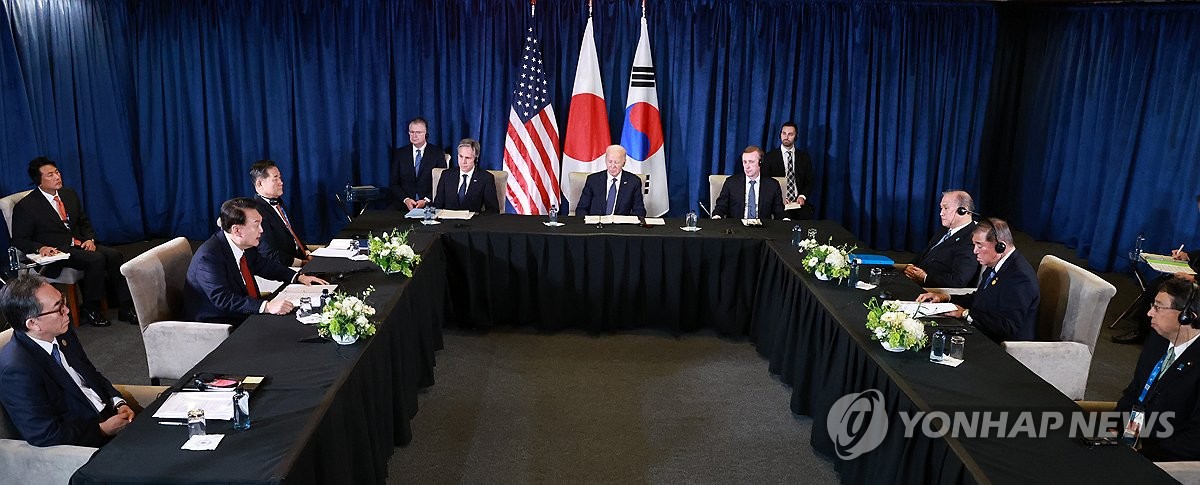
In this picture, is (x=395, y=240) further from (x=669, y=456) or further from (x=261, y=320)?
(x=669, y=456)

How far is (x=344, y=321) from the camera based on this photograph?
366 centimetres

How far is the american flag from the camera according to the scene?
8180 millimetres

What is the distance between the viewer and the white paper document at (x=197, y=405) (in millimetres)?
2943

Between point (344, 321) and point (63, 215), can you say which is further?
point (63, 215)

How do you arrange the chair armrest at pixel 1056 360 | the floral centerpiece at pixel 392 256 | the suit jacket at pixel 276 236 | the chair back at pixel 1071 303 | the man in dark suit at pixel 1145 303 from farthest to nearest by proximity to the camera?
the man in dark suit at pixel 1145 303
the suit jacket at pixel 276 236
the floral centerpiece at pixel 392 256
the chair back at pixel 1071 303
the chair armrest at pixel 1056 360

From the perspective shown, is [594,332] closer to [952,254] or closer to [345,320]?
[952,254]

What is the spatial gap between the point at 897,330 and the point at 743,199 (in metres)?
3.43

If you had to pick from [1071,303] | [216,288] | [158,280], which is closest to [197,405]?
[216,288]

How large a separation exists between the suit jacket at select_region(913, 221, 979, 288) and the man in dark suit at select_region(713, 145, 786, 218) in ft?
4.97

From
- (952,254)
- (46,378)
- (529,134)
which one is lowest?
(46,378)

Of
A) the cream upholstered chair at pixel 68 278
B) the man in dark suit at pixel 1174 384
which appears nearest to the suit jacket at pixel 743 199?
the man in dark suit at pixel 1174 384

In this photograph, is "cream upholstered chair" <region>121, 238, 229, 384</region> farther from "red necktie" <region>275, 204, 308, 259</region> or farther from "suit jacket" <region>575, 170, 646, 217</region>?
"suit jacket" <region>575, 170, 646, 217</region>

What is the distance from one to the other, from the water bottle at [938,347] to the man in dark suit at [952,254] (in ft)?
5.84

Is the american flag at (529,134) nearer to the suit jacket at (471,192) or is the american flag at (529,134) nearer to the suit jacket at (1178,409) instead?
the suit jacket at (471,192)
